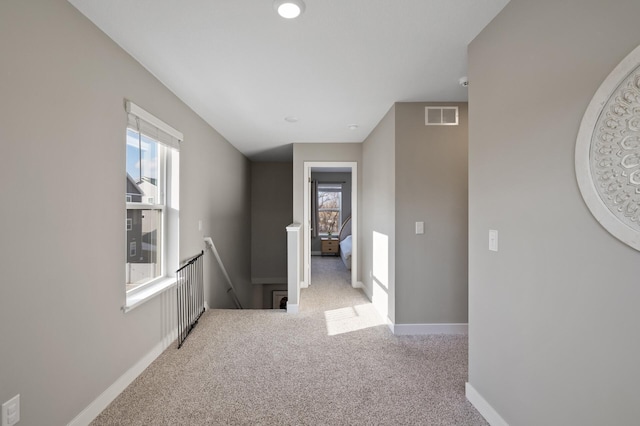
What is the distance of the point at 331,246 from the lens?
336 inches

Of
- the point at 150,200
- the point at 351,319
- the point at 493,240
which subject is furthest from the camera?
the point at 351,319

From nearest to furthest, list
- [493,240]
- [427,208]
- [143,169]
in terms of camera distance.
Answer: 1. [493,240]
2. [143,169]
3. [427,208]

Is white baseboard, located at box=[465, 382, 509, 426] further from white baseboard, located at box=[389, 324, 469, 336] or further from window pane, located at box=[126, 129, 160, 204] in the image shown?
window pane, located at box=[126, 129, 160, 204]

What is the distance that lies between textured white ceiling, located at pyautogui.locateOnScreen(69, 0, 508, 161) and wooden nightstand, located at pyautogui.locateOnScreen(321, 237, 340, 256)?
214 inches

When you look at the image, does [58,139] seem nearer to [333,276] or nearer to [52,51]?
[52,51]

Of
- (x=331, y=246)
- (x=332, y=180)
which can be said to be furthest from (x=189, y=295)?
(x=332, y=180)

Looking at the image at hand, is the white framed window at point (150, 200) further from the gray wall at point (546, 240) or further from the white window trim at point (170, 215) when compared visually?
the gray wall at point (546, 240)

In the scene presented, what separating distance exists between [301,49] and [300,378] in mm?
2427

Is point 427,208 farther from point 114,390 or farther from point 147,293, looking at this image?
point 114,390

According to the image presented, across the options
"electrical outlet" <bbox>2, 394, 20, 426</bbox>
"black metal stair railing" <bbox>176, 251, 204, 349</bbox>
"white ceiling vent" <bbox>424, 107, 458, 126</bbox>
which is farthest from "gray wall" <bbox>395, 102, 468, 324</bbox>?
"electrical outlet" <bbox>2, 394, 20, 426</bbox>

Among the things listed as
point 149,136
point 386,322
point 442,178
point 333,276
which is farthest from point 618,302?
point 333,276

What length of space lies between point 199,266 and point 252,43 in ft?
8.52

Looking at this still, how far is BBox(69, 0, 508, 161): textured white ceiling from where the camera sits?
5.53ft

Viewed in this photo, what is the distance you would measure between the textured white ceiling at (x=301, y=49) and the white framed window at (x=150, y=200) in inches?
19.3
